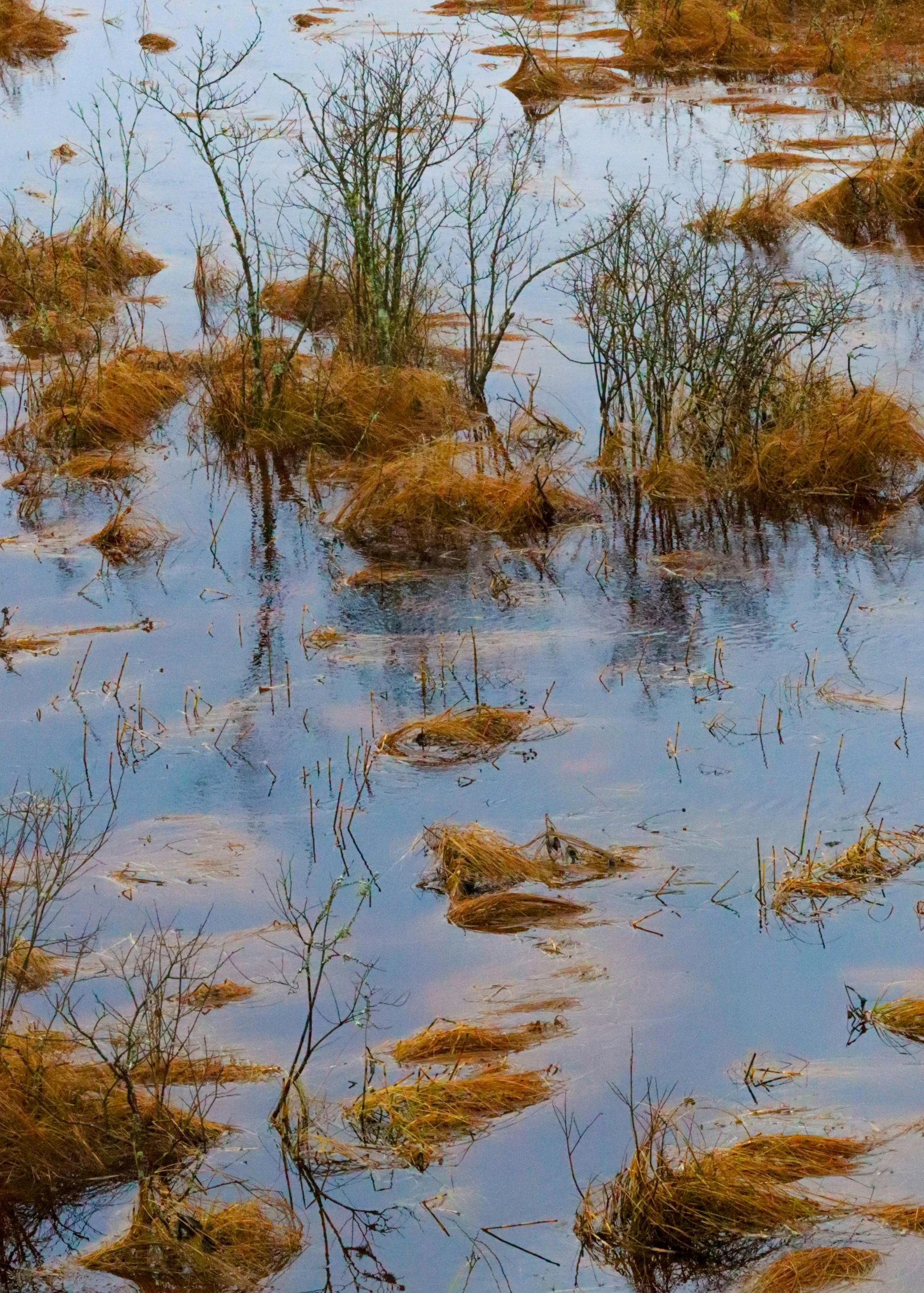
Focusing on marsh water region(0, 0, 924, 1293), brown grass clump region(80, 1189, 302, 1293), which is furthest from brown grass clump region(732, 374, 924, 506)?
brown grass clump region(80, 1189, 302, 1293)

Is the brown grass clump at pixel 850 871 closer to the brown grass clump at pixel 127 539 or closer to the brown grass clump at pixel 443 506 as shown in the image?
the brown grass clump at pixel 443 506

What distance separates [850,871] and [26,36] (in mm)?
19525

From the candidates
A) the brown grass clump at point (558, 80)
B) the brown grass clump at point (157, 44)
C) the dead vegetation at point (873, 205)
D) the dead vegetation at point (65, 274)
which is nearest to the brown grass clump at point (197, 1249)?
the dead vegetation at point (65, 274)

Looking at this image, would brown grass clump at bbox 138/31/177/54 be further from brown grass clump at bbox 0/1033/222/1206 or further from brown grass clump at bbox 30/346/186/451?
brown grass clump at bbox 0/1033/222/1206

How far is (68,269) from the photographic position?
11992 mm

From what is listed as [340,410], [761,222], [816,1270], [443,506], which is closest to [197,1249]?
[816,1270]

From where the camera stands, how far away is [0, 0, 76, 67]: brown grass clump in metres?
20.2

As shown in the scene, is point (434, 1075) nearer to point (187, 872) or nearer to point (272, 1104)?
point (272, 1104)

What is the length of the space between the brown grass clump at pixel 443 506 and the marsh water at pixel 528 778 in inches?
7.8

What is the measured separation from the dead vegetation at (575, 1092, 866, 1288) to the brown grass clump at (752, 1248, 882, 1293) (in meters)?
0.08

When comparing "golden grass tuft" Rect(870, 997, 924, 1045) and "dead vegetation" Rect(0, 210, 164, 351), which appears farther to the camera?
"dead vegetation" Rect(0, 210, 164, 351)

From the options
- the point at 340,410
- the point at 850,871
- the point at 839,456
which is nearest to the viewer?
the point at 850,871

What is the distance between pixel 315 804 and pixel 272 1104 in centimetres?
174

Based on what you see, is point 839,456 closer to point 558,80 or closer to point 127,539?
point 127,539
